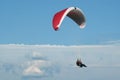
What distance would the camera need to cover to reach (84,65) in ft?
324

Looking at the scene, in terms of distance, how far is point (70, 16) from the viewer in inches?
4094

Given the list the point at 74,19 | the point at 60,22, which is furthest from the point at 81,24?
the point at 60,22

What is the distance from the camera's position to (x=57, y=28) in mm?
94625

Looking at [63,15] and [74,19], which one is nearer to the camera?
[63,15]

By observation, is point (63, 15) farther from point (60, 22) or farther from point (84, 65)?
point (84, 65)

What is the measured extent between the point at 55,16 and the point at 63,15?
323 cm

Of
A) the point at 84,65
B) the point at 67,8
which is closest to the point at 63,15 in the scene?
the point at 67,8

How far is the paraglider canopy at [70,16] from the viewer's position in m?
96.1

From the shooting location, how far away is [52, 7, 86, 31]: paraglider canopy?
96.1 m

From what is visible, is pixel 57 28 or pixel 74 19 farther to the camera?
pixel 74 19

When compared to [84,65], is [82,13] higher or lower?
higher

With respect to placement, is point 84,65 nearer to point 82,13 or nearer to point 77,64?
point 77,64

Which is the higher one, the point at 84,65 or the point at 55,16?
the point at 55,16

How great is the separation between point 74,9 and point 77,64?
33.9ft
